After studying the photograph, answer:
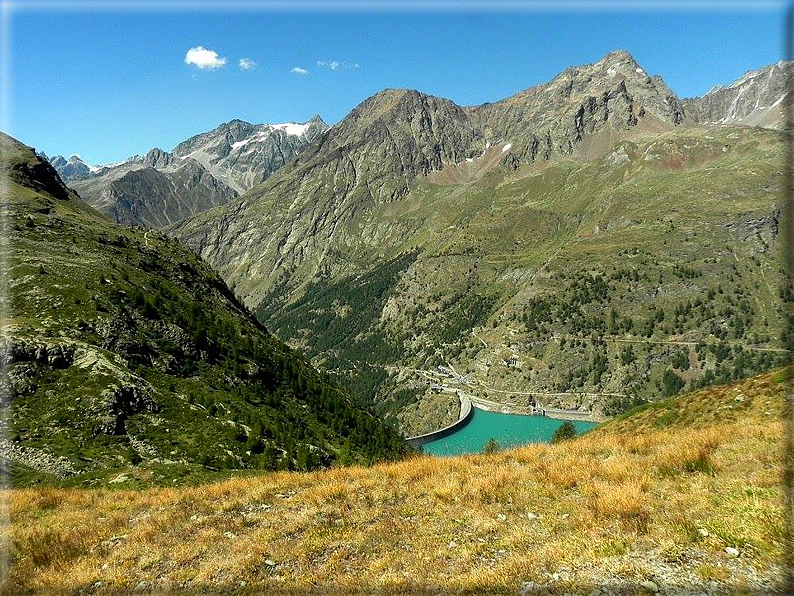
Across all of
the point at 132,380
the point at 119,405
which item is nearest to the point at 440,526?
the point at 119,405

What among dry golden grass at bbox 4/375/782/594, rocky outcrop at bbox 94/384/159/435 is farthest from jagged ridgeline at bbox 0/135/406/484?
dry golden grass at bbox 4/375/782/594

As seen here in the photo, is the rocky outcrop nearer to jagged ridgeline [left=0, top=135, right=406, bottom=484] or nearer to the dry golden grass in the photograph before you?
jagged ridgeline [left=0, top=135, right=406, bottom=484]

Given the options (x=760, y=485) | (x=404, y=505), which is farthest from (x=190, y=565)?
(x=760, y=485)

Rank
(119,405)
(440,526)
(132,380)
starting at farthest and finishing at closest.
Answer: (132,380) < (119,405) < (440,526)

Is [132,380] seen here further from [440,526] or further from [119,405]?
[440,526]

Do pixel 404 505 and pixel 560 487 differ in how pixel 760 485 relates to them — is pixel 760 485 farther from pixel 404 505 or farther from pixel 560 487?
pixel 404 505

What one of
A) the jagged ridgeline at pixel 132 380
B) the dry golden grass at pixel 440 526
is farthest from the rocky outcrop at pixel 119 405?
the dry golden grass at pixel 440 526
